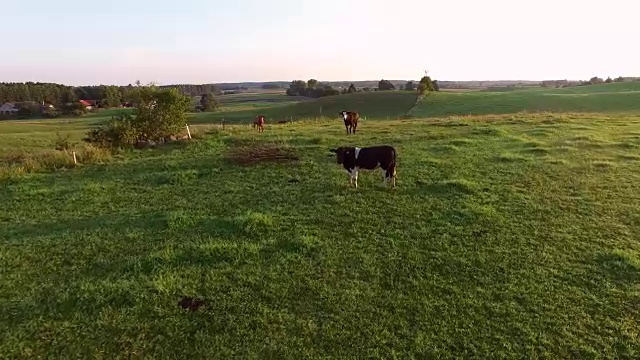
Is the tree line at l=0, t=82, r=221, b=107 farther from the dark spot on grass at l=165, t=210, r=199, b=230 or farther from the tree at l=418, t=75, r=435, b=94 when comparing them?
the dark spot on grass at l=165, t=210, r=199, b=230

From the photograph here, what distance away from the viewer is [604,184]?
1227 centimetres

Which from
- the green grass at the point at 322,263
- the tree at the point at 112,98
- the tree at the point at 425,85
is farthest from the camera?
the tree at the point at 112,98

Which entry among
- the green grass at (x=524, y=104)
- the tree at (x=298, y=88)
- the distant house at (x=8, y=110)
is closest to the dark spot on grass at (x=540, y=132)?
the green grass at (x=524, y=104)

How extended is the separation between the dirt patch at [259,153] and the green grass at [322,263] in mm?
1141

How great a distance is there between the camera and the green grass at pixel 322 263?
5656 mm

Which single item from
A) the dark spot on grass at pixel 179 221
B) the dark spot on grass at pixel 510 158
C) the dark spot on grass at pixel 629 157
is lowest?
the dark spot on grass at pixel 179 221

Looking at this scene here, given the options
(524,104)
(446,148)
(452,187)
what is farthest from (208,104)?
(452,187)

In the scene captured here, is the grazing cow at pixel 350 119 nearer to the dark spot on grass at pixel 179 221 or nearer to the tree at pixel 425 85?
the dark spot on grass at pixel 179 221

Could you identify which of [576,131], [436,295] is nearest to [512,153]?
[576,131]

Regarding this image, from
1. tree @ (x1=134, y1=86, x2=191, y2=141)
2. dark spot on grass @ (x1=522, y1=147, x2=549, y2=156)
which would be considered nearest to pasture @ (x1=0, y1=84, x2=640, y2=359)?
dark spot on grass @ (x1=522, y1=147, x2=549, y2=156)

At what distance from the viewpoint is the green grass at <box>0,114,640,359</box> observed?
566cm

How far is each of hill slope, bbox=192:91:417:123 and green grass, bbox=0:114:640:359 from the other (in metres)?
41.6

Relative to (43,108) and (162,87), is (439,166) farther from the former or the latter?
(43,108)

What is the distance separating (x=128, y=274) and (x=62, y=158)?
34.3 feet
